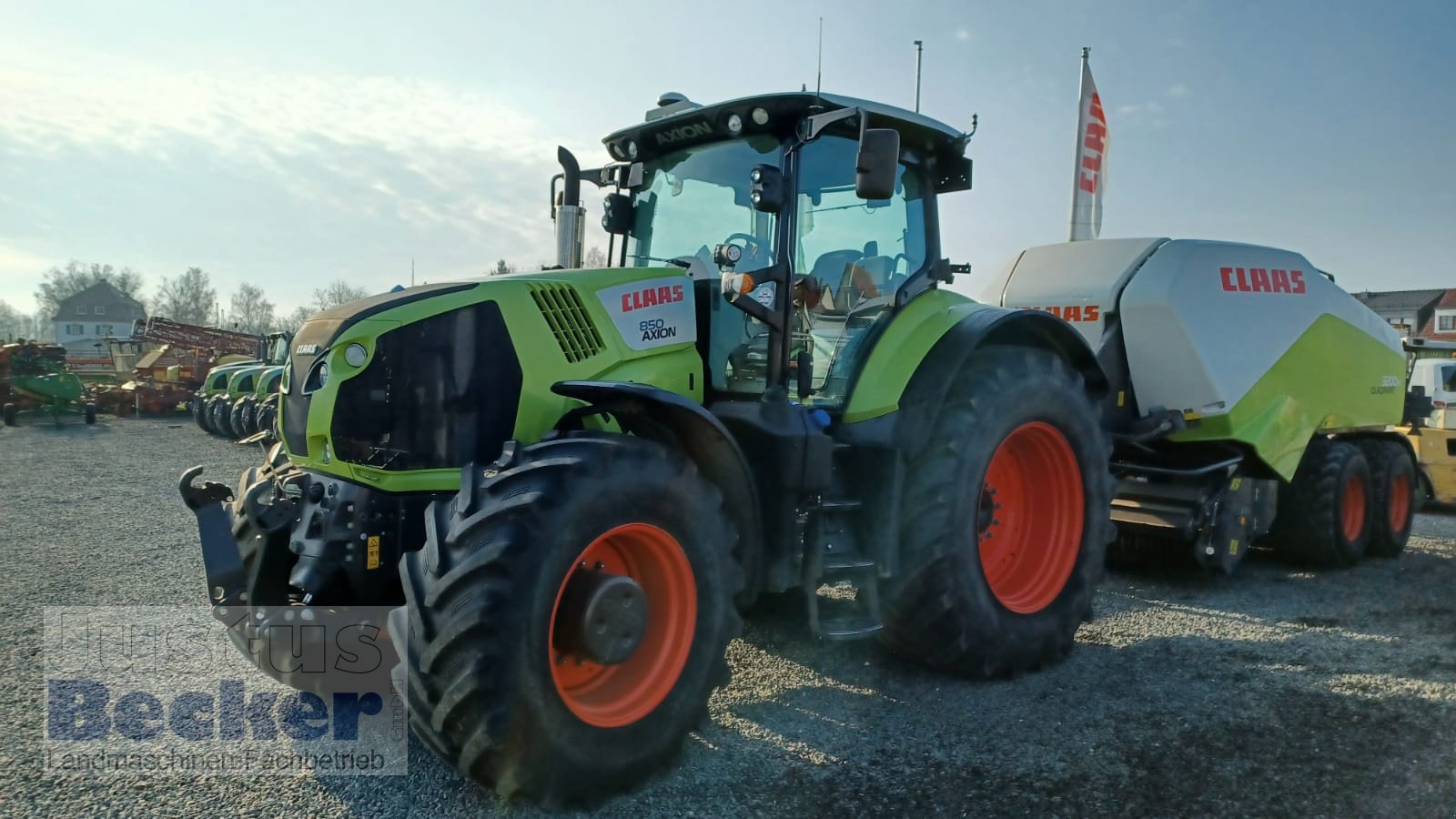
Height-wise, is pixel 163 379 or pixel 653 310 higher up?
pixel 653 310

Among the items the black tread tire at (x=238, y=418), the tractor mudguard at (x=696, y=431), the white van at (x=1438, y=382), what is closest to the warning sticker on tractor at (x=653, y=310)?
the tractor mudguard at (x=696, y=431)

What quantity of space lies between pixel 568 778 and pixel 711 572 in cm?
85

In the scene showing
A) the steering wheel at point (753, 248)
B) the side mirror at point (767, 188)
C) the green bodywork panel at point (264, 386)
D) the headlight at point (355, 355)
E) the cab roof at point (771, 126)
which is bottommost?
the green bodywork panel at point (264, 386)

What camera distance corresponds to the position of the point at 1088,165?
10883mm

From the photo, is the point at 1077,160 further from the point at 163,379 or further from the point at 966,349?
the point at 163,379

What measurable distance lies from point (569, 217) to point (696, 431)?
5.73 feet

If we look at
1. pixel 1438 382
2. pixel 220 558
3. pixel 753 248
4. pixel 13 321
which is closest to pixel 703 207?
pixel 753 248

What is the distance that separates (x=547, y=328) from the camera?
3.80 meters

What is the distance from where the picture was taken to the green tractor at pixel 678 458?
3.02 metres

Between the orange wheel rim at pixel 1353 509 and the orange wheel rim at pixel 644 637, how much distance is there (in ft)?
22.0

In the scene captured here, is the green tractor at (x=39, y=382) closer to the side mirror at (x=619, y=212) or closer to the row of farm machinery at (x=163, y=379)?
the row of farm machinery at (x=163, y=379)

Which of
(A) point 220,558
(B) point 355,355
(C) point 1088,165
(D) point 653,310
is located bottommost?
(A) point 220,558

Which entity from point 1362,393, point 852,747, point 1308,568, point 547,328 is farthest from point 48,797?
point 1362,393

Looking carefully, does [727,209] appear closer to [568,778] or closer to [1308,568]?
[568,778]
